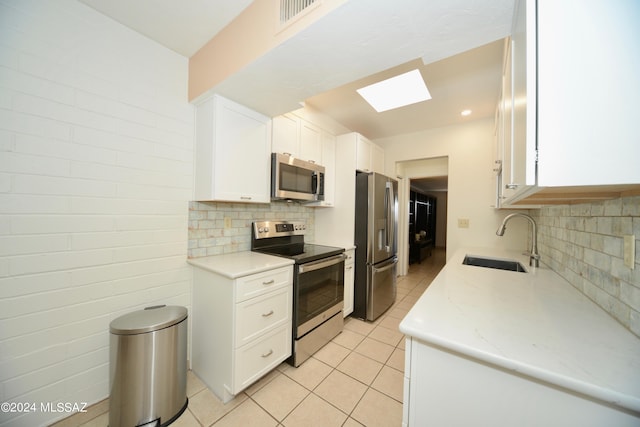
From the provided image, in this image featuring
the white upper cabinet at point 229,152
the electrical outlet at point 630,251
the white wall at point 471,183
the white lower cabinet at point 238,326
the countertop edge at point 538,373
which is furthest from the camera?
the white wall at point 471,183

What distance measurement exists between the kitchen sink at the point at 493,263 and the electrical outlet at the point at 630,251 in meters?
1.38

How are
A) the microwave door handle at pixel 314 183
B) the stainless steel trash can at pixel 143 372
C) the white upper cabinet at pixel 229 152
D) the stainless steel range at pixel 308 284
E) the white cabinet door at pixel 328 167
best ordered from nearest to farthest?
the stainless steel trash can at pixel 143 372, the white upper cabinet at pixel 229 152, the stainless steel range at pixel 308 284, the microwave door handle at pixel 314 183, the white cabinet door at pixel 328 167

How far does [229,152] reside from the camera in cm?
182

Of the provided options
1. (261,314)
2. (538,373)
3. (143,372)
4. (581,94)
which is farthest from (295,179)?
(538,373)

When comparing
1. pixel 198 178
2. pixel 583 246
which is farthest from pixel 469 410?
pixel 198 178

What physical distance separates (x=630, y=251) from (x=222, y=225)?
2.40 metres

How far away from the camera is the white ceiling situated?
39.0 inches

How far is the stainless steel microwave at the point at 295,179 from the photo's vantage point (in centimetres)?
214

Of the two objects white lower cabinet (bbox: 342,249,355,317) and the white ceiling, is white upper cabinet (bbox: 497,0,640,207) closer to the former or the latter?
the white ceiling

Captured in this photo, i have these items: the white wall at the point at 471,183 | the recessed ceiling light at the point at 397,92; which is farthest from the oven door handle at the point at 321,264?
the white wall at the point at 471,183

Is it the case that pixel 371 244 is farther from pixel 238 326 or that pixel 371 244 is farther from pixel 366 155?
pixel 238 326

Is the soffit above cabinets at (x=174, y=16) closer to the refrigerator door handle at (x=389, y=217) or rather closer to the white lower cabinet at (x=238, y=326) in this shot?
the white lower cabinet at (x=238, y=326)

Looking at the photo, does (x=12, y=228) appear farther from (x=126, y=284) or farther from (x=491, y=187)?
(x=491, y=187)

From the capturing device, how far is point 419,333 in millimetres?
781
